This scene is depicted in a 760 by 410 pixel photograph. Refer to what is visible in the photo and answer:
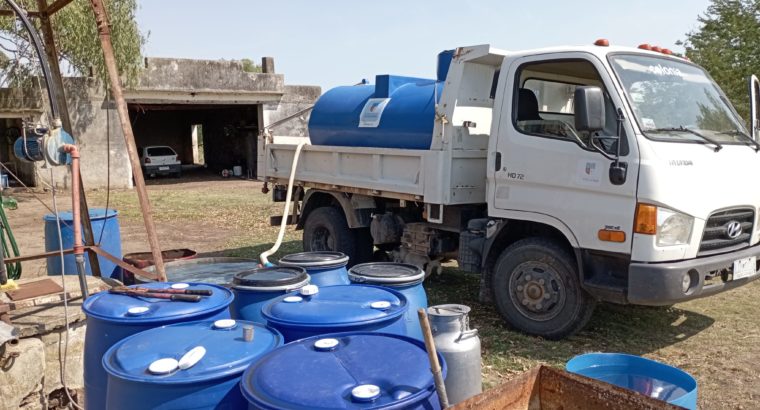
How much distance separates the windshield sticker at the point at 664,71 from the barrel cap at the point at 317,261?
2942 mm

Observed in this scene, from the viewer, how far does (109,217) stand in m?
5.84

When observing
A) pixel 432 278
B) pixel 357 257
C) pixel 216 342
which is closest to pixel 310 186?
pixel 357 257

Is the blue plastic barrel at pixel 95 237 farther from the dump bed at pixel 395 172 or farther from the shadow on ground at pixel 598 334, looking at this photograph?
the shadow on ground at pixel 598 334

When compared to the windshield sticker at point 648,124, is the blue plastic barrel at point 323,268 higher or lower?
lower

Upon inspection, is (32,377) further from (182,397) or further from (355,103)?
(355,103)

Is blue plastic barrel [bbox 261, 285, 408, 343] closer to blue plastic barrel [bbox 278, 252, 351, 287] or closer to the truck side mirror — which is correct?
blue plastic barrel [bbox 278, 252, 351, 287]

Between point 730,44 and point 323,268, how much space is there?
749 inches

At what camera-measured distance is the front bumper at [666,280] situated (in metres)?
4.00

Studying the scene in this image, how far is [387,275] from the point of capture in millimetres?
3543

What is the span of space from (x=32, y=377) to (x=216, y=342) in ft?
6.17

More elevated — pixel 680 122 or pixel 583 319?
pixel 680 122

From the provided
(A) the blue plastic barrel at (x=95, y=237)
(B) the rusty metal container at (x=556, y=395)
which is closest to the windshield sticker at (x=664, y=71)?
(B) the rusty metal container at (x=556, y=395)

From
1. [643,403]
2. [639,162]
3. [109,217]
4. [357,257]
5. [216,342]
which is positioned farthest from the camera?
[357,257]

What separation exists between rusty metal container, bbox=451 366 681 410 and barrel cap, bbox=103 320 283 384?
860 mm
